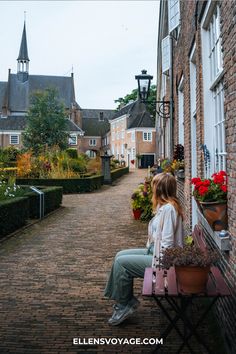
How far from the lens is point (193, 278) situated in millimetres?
2717

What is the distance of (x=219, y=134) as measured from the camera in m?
4.64

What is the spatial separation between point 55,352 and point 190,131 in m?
4.70

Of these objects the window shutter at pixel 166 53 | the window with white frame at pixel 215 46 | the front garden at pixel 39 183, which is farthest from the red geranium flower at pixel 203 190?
the window shutter at pixel 166 53

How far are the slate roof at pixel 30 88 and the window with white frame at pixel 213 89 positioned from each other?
Result: 66145 millimetres

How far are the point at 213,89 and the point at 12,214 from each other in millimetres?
5888

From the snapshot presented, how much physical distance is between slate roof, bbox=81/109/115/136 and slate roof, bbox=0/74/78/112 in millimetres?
7757

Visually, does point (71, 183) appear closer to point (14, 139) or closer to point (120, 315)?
point (120, 315)

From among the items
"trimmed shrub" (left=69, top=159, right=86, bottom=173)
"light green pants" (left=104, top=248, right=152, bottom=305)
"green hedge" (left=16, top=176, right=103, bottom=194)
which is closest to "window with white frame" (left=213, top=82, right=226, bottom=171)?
"light green pants" (left=104, top=248, right=152, bottom=305)

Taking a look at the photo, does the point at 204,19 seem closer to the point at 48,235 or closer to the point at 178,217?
the point at 178,217

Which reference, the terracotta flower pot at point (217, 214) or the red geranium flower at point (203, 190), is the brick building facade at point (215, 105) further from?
the red geranium flower at point (203, 190)

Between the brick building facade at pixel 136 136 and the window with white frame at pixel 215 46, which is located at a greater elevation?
the brick building facade at pixel 136 136

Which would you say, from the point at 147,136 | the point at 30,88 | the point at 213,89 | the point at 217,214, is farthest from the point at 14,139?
the point at 217,214

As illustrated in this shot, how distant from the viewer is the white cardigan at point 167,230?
3.50 metres

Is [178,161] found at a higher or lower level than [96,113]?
lower
